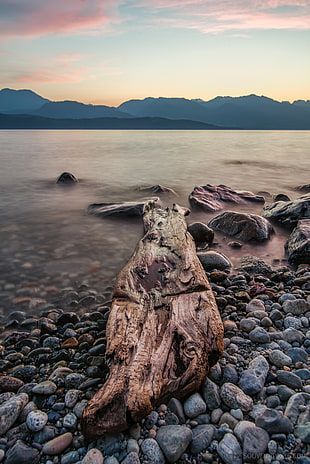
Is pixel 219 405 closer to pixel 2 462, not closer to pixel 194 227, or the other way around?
pixel 2 462

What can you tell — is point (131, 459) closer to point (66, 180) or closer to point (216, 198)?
point (216, 198)

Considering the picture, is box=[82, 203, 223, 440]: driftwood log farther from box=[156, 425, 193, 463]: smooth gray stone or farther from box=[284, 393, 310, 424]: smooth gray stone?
box=[284, 393, 310, 424]: smooth gray stone

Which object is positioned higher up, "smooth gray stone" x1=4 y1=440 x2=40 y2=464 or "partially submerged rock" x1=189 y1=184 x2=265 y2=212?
"partially submerged rock" x1=189 y1=184 x2=265 y2=212

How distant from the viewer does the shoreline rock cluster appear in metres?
→ 1.67

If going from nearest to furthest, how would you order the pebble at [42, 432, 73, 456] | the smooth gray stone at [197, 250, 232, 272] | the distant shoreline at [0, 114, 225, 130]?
1. the pebble at [42, 432, 73, 456]
2. the smooth gray stone at [197, 250, 232, 272]
3. the distant shoreline at [0, 114, 225, 130]

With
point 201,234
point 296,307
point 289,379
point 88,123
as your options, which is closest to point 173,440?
point 289,379

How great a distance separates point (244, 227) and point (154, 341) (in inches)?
162

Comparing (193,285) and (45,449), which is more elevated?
(193,285)

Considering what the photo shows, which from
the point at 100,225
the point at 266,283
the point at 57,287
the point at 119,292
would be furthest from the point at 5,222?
the point at 266,283

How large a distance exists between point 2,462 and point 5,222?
6.04 m

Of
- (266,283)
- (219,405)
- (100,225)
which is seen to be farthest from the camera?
(100,225)

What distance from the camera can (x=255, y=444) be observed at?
1.65 metres

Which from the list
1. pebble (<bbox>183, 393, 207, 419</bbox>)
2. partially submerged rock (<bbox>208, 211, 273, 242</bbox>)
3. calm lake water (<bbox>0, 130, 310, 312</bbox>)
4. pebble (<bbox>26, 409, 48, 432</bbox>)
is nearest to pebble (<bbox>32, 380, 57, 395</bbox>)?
pebble (<bbox>26, 409, 48, 432</bbox>)

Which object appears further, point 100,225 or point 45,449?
point 100,225
